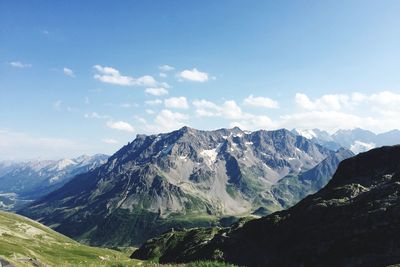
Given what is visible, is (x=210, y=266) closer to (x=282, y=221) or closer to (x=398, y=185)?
(x=398, y=185)

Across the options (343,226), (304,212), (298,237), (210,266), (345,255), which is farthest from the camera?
(304,212)

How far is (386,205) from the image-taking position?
77938 mm

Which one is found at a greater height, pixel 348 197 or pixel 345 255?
pixel 348 197

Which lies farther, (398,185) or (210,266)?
(398,185)

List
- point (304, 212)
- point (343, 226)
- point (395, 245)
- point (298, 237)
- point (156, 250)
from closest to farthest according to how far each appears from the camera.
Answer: point (395, 245) < point (343, 226) < point (298, 237) < point (304, 212) < point (156, 250)

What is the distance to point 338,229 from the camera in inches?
3329

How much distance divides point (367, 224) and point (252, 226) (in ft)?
146

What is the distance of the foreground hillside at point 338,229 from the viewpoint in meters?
71.3

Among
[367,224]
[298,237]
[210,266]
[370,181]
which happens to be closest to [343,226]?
[367,224]

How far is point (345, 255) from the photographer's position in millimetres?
73938

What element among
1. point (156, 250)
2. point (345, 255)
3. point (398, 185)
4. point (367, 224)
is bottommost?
point (156, 250)

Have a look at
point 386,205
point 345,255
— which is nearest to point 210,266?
point 345,255

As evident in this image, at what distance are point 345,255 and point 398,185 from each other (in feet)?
70.2

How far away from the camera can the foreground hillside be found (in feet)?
234
